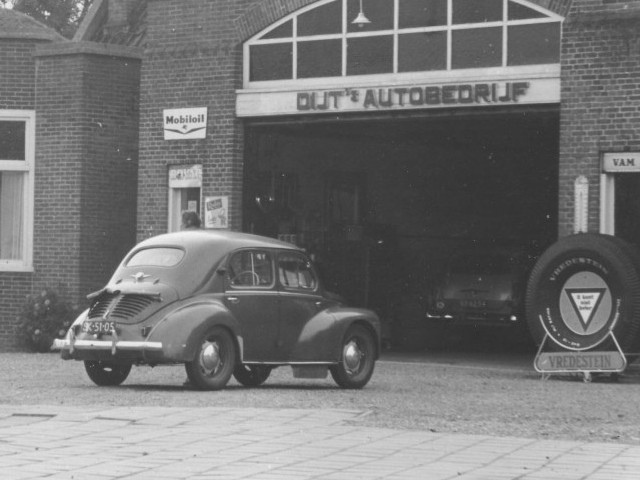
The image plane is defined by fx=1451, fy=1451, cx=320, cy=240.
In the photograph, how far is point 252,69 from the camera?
71.6ft

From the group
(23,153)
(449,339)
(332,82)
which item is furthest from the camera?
(449,339)

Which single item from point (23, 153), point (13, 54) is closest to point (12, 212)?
point (23, 153)

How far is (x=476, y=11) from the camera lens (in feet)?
64.4

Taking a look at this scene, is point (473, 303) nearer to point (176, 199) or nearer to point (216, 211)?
point (216, 211)

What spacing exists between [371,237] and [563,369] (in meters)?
10.6

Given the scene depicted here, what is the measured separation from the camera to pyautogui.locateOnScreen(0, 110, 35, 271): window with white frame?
23719 mm

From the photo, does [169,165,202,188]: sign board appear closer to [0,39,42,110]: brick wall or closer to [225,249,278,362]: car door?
[0,39,42,110]: brick wall

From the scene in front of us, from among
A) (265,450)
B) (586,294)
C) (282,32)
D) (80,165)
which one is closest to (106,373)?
(265,450)

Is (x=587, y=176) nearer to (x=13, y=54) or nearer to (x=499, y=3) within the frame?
(x=499, y=3)

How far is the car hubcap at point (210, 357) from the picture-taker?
14.1m

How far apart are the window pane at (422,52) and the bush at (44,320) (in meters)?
6.63

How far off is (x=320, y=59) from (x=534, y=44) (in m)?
3.36

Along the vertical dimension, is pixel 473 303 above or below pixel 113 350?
above

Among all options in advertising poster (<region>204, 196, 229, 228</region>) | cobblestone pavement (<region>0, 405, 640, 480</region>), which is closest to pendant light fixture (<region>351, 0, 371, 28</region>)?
advertising poster (<region>204, 196, 229, 228</region>)
